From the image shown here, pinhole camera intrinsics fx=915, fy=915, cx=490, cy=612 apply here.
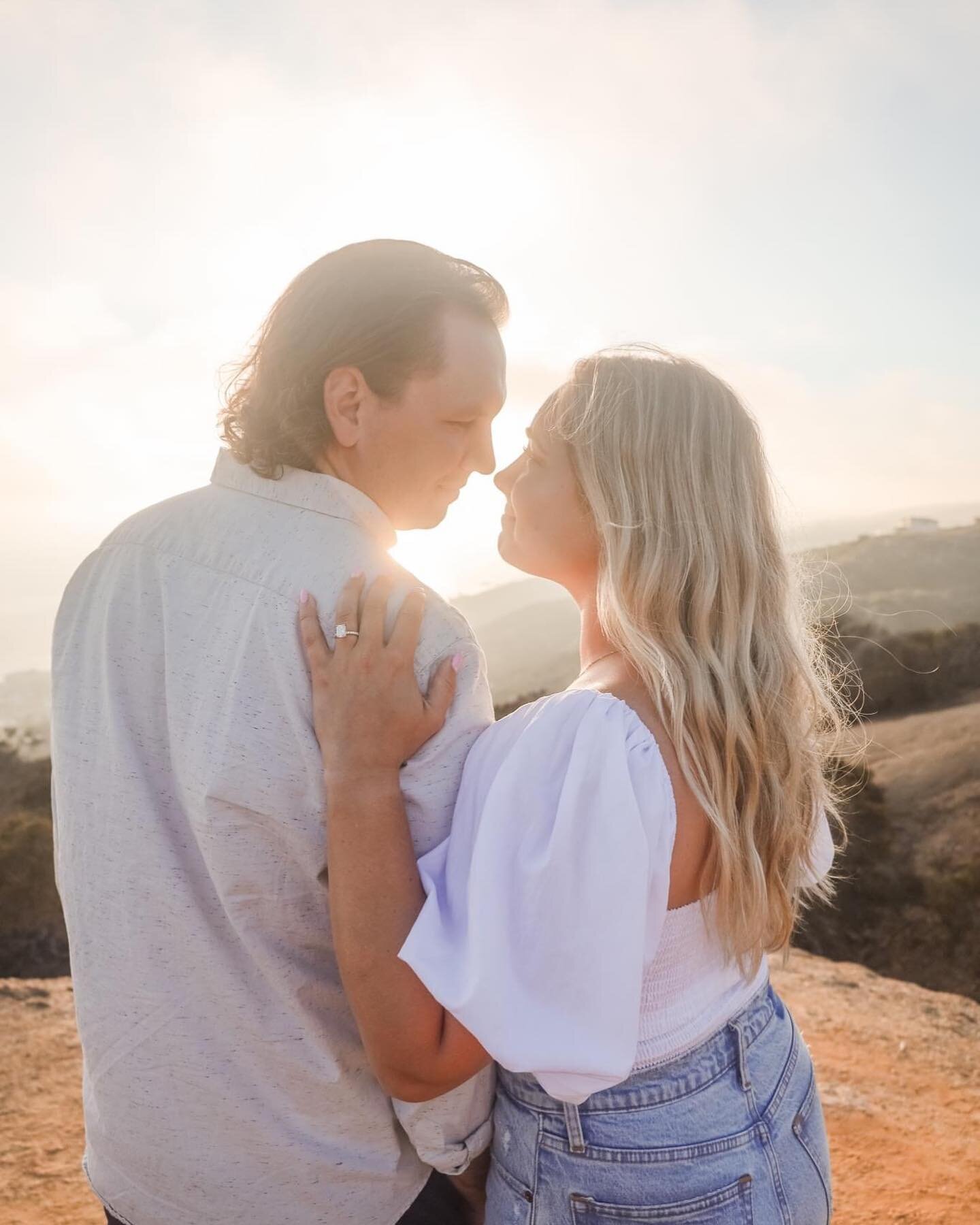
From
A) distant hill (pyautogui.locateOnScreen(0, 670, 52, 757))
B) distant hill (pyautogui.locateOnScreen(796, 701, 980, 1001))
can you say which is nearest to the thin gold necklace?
distant hill (pyautogui.locateOnScreen(796, 701, 980, 1001))

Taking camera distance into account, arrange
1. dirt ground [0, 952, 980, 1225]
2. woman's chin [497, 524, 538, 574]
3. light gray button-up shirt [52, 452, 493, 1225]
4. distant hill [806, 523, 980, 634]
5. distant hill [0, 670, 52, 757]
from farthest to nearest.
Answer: distant hill [806, 523, 980, 634] < distant hill [0, 670, 52, 757] < dirt ground [0, 952, 980, 1225] < woman's chin [497, 524, 538, 574] < light gray button-up shirt [52, 452, 493, 1225]

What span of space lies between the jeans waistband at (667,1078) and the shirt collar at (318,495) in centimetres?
106

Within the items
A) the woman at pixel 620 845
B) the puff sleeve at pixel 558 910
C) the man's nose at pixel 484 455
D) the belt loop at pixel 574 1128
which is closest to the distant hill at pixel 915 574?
the man's nose at pixel 484 455

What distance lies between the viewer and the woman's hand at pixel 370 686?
1.49 metres

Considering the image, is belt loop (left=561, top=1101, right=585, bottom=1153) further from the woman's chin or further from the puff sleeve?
the woman's chin

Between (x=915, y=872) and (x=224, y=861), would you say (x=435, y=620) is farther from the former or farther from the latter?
(x=915, y=872)

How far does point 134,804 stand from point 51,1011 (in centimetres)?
491

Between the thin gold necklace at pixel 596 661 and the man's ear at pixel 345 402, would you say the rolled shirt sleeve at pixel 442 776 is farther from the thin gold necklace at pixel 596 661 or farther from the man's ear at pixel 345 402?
the man's ear at pixel 345 402

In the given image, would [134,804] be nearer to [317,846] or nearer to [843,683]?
[317,846]

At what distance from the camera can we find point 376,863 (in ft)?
4.88

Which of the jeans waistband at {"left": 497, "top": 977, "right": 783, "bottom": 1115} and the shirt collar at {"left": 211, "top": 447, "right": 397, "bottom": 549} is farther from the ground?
the shirt collar at {"left": 211, "top": 447, "right": 397, "bottom": 549}

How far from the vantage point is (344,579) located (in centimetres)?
158

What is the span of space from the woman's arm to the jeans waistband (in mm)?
259

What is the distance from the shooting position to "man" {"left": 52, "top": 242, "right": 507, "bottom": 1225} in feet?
5.08
